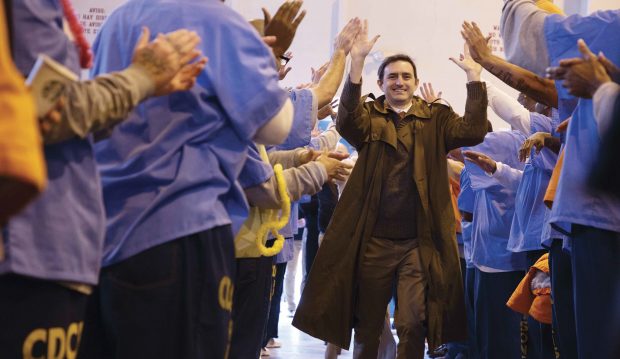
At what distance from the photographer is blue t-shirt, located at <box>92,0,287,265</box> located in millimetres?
1953

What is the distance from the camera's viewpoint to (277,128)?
2.12 metres

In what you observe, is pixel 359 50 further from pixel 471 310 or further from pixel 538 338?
pixel 471 310

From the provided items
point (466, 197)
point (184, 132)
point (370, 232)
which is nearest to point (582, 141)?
point (184, 132)

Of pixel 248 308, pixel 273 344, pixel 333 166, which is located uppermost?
pixel 333 166

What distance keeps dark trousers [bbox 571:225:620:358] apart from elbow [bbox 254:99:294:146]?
41.9 inches

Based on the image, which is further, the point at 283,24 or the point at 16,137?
A: the point at 283,24

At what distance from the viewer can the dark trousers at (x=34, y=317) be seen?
1.56 metres

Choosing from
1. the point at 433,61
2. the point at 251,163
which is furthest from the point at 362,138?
the point at 433,61

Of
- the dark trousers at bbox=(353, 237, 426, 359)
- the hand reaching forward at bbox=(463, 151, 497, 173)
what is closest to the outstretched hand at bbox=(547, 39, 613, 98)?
the dark trousers at bbox=(353, 237, 426, 359)

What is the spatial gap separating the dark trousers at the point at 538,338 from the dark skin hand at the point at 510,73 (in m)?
1.12

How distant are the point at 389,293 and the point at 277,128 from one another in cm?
217

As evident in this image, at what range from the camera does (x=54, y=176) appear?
1.62 m

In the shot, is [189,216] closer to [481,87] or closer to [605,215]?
[605,215]

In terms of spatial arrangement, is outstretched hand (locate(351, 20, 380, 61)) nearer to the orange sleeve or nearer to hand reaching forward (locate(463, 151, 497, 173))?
hand reaching forward (locate(463, 151, 497, 173))
